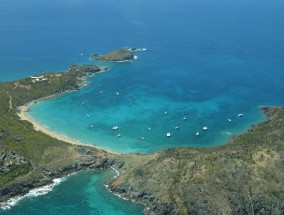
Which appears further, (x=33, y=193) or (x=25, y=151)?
(x=25, y=151)

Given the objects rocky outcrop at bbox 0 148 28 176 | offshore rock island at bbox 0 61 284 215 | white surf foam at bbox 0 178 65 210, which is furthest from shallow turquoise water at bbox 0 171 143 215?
rocky outcrop at bbox 0 148 28 176

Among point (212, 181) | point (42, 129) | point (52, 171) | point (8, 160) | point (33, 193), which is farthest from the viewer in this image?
point (42, 129)

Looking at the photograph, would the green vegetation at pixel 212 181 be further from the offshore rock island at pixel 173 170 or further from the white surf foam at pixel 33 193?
the white surf foam at pixel 33 193

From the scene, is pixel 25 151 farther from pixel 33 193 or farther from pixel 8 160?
pixel 33 193

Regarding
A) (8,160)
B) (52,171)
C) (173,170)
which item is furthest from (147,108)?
(8,160)

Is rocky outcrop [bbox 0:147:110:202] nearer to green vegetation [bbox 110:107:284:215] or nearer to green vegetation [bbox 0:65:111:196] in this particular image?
green vegetation [bbox 0:65:111:196]

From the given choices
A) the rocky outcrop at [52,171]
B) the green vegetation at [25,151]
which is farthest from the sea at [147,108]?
the green vegetation at [25,151]
